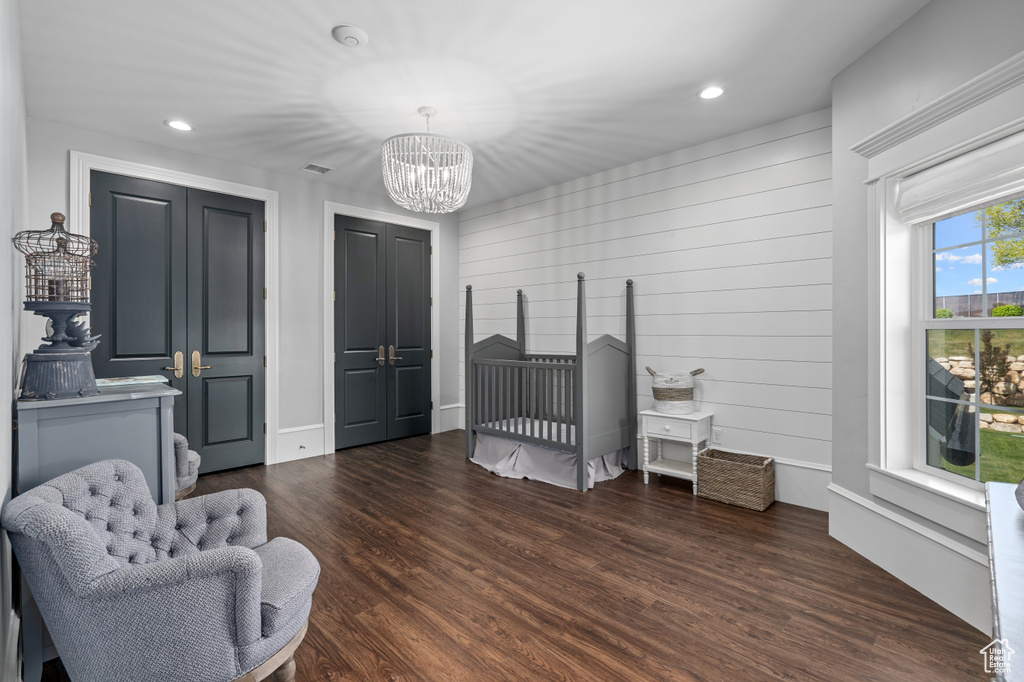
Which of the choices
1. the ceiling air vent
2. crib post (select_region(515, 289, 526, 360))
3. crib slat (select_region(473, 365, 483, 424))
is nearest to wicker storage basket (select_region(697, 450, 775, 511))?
crib slat (select_region(473, 365, 483, 424))

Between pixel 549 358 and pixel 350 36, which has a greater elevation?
pixel 350 36

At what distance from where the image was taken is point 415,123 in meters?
3.25

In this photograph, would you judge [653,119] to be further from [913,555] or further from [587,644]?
[587,644]

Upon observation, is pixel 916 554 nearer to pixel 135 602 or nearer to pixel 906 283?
pixel 906 283

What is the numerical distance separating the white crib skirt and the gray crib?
10 cm

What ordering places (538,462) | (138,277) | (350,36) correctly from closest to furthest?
(350,36), (138,277), (538,462)

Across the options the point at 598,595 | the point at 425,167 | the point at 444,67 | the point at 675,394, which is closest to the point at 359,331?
the point at 425,167

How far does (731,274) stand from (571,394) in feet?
5.02

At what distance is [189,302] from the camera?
12.4 feet

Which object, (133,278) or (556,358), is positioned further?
(556,358)

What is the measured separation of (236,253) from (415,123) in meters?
1.94

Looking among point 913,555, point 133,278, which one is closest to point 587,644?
point 913,555

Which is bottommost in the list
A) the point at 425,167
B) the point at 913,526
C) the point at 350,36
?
the point at 913,526

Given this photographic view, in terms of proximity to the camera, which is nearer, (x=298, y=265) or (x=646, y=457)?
(x=646, y=457)
